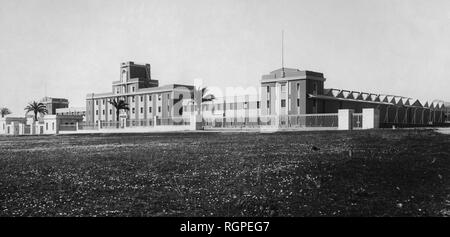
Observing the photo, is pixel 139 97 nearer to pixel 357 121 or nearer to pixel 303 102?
pixel 303 102

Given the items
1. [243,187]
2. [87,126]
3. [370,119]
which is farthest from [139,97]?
[243,187]

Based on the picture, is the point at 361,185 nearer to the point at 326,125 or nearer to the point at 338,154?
the point at 338,154

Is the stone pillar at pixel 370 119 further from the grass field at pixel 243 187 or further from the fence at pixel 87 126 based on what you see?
the fence at pixel 87 126

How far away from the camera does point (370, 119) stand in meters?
35.4

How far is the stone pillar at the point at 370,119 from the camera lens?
116ft

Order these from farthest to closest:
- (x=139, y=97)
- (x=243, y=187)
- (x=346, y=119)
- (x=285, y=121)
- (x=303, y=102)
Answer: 1. (x=139, y=97)
2. (x=303, y=102)
3. (x=285, y=121)
4. (x=346, y=119)
5. (x=243, y=187)
